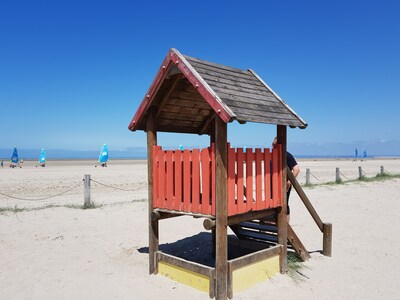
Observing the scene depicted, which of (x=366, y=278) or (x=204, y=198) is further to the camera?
(x=366, y=278)

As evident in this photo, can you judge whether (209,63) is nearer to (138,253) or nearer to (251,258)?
(251,258)

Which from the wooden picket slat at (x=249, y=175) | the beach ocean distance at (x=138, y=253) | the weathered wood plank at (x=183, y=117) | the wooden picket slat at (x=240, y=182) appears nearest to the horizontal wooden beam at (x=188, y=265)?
the beach ocean distance at (x=138, y=253)

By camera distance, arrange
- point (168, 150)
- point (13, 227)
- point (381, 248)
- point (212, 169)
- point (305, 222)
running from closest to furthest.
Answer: point (212, 169), point (168, 150), point (381, 248), point (13, 227), point (305, 222)

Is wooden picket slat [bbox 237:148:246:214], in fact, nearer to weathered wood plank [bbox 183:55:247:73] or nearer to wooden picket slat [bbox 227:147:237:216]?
wooden picket slat [bbox 227:147:237:216]

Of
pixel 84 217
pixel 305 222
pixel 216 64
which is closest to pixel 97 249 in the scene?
pixel 84 217

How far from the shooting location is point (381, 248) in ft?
23.6

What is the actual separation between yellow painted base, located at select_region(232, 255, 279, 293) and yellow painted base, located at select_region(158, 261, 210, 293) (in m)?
0.40

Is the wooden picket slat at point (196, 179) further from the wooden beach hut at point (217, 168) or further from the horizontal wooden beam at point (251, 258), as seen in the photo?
the horizontal wooden beam at point (251, 258)

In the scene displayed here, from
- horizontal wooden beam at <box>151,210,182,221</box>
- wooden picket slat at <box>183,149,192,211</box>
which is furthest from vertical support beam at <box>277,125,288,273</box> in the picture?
horizontal wooden beam at <box>151,210,182,221</box>

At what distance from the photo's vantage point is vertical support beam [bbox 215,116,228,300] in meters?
4.69

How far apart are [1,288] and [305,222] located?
7.58m

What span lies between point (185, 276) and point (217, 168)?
1760mm

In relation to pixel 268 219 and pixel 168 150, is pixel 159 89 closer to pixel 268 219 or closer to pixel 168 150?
pixel 168 150

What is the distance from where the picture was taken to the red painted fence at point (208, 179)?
16.1ft
